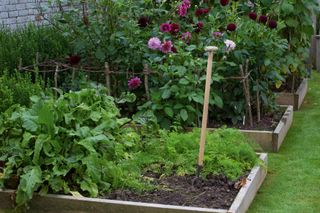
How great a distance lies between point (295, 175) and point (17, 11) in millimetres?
4831

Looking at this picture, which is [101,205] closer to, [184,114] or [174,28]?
[184,114]

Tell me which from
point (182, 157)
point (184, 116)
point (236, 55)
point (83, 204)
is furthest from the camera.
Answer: point (236, 55)

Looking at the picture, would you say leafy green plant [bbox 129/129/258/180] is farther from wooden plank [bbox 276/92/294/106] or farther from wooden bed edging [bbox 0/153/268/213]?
wooden plank [bbox 276/92/294/106]

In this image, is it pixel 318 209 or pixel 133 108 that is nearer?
pixel 318 209

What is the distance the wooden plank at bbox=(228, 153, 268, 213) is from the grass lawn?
0.21 ft

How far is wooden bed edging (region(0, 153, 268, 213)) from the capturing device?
4.48 metres

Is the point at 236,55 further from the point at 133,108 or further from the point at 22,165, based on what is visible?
the point at 22,165

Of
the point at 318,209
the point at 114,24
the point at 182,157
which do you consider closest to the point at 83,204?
the point at 182,157

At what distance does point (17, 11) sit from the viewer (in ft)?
28.8

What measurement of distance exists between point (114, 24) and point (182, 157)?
236 centimetres

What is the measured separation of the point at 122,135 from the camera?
570cm

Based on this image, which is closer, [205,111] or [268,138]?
[205,111]

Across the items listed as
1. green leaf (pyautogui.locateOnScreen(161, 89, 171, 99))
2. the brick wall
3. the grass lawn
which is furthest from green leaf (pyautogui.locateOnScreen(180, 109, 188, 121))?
the brick wall

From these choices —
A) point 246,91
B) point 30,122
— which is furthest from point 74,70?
point 30,122
